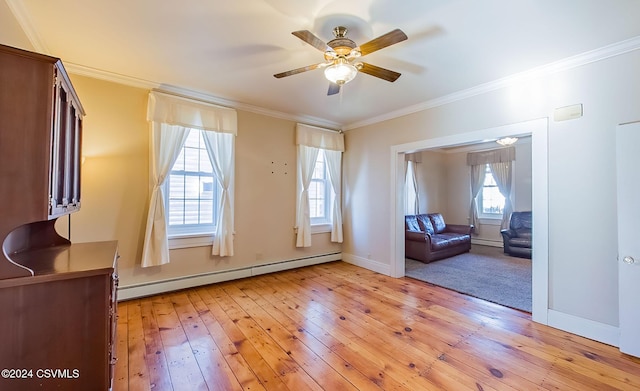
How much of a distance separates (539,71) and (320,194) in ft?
11.7

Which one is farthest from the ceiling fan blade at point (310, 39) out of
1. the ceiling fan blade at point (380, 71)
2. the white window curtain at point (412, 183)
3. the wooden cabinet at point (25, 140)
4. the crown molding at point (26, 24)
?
the white window curtain at point (412, 183)

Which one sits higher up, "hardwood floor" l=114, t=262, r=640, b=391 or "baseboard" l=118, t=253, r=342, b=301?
"baseboard" l=118, t=253, r=342, b=301

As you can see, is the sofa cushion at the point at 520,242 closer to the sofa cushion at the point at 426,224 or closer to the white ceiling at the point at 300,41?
the sofa cushion at the point at 426,224

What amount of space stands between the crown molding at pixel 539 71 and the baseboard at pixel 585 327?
2.48 metres

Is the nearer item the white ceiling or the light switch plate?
the white ceiling

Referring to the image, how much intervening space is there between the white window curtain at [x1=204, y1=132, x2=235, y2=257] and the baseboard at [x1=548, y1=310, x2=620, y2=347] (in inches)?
153

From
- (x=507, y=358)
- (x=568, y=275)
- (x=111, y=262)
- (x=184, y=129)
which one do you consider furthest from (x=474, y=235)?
(x=111, y=262)

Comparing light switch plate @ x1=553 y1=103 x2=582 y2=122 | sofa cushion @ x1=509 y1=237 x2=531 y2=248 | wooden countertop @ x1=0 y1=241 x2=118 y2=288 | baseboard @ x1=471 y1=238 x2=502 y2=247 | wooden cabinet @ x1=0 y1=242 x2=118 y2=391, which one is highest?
light switch plate @ x1=553 y1=103 x2=582 y2=122

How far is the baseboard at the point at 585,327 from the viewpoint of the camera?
2.38 metres

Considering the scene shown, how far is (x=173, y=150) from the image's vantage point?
347 centimetres

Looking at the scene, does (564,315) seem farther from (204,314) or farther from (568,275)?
(204,314)

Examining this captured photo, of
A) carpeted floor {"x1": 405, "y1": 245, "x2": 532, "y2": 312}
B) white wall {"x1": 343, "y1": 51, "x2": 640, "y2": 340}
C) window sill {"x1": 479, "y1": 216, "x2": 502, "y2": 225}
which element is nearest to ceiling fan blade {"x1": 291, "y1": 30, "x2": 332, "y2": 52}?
white wall {"x1": 343, "y1": 51, "x2": 640, "y2": 340}

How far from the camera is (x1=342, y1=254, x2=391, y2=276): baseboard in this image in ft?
14.6

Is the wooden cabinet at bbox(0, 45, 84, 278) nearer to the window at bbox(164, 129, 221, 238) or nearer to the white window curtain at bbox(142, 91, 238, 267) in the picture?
the white window curtain at bbox(142, 91, 238, 267)
